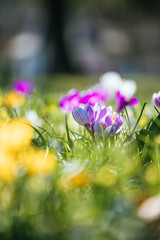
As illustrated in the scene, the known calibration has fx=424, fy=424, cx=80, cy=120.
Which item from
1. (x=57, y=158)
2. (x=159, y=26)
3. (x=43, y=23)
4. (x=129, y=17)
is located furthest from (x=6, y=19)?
(x=57, y=158)

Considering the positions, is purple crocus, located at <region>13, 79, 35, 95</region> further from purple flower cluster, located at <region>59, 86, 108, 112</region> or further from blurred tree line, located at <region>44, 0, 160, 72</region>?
blurred tree line, located at <region>44, 0, 160, 72</region>

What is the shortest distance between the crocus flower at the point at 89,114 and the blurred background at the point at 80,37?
9121mm

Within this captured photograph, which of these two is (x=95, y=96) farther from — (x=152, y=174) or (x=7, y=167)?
(x=7, y=167)

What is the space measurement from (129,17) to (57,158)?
52.5 feet

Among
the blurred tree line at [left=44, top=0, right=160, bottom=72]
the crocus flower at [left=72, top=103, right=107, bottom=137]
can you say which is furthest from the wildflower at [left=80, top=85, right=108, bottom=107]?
the blurred tree line at [left=44, top=0, right=160, bottom=72]

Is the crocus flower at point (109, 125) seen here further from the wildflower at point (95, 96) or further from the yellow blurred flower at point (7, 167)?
the yellow blurred flower at point (7, 167)

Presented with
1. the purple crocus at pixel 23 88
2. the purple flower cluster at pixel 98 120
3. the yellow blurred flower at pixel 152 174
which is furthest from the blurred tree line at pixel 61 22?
the yellow blurred flower at pixel 152 174

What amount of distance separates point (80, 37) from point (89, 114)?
13990 millimetres

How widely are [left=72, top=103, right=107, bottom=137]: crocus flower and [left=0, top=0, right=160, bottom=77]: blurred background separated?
9121 millimetres

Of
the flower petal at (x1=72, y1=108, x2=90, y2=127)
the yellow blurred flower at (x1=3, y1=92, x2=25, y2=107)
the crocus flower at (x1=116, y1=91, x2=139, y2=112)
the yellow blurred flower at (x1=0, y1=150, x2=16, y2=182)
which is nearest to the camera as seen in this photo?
the yellow blurred flower at (x1=0, y1=150, x2=16, y2=182)

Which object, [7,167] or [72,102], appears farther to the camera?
[72,102]

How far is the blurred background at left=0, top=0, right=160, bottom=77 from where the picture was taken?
10.5m

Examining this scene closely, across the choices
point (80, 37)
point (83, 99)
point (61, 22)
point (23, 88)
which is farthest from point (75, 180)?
Result: point (80, 37)

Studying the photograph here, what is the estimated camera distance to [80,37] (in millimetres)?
14969
